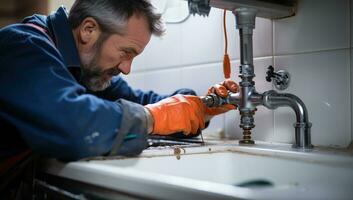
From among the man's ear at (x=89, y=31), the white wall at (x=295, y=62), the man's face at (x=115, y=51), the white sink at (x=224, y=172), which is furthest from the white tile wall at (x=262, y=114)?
the man's ear at (x=89, y=31)

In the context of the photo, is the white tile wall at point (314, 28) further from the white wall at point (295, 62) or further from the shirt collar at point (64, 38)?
the shirt collar at point (64, 38)

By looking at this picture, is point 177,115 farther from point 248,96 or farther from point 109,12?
point 109,12

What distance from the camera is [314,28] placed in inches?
36.0

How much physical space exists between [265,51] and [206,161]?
33 cm

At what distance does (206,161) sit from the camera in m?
0.89

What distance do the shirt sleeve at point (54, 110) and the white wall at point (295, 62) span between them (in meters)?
0.40

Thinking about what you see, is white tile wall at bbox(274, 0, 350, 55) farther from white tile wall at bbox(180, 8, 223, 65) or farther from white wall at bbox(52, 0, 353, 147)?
white tile wall at bbox(180, 8, 223, 65)

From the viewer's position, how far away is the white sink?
45 centimetres

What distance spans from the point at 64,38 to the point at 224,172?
48cm

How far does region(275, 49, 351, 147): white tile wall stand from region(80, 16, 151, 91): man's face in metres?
0.35

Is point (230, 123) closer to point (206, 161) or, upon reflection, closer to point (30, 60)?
point (206, 161)

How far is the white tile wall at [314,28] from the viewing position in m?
0.86

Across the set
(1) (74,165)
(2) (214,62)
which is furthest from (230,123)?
(1) (74,165)

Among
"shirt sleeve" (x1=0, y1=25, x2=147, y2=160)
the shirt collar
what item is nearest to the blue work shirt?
Answer: "shirt sleeve" (x1=0, y1=25, x2=147, y2=160)
